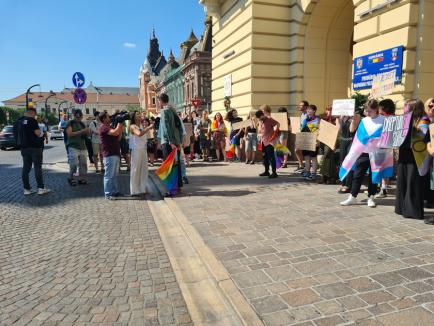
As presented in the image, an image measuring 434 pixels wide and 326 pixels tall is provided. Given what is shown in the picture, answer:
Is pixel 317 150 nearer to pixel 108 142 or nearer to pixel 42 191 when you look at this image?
pixel 108 142

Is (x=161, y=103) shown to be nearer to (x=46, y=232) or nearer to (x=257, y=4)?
(x=46, y=232)

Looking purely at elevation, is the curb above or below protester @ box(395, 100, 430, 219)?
below

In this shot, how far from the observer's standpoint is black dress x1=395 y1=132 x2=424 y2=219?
16.0ft

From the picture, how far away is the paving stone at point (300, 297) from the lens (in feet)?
9.14

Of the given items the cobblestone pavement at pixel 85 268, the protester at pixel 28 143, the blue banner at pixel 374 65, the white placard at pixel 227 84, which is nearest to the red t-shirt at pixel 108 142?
the cobblestone pavement at pixel 85 268

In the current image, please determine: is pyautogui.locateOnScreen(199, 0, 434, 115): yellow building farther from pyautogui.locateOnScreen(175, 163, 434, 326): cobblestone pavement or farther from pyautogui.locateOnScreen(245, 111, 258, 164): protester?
pyautogui.locateOnScreen(175, 163, 434, 326): cobblestone pavement

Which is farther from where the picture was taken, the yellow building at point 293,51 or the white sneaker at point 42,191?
the yellow building at point 293,51

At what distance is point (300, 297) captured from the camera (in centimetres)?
286

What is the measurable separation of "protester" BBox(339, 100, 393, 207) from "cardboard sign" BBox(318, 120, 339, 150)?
1.41 meters

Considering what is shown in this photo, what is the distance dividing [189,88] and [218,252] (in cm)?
6001

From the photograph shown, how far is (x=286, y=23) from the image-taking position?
11422 mm

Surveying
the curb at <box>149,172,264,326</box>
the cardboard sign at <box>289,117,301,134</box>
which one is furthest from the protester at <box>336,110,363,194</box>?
the curb at <box>149,172,264,326</box>

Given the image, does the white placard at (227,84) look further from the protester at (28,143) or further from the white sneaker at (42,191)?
the white sneaker at (42,191)

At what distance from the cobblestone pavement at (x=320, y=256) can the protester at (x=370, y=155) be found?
1.30 ft
